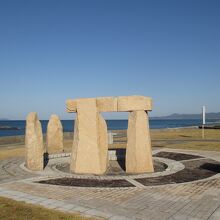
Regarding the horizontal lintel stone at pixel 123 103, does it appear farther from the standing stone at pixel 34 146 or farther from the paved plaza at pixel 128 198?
the paved plaza at pixel 128 198

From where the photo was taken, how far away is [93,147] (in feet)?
51.3

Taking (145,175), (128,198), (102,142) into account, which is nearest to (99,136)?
(102,142)

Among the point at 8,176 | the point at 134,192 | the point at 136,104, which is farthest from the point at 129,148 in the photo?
the point at 8,176

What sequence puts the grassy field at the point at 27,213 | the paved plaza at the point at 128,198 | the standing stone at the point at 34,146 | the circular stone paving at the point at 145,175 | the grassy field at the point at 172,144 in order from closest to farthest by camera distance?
the grassy field at the point at 27,213
the paved plaza at the point at 128,198
the circular stone paving at the point at 145,175
the standing stone at the point at 34,146
the grassy field at the point at 172,144

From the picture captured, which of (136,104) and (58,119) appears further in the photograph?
(58,119)

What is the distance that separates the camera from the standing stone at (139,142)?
1555cm

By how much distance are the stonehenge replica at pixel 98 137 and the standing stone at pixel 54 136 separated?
6.83m

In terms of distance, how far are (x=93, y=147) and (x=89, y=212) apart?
6734 millimetres

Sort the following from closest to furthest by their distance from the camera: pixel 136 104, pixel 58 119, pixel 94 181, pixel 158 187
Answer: pixel 158 187 → pixel 94 181 → pixel 136 104 → pixel 58 119

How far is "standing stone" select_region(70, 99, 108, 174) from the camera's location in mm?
15523

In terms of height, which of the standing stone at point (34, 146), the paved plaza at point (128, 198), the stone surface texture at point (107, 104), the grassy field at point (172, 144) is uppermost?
the stone surface texture at point (107, 104)

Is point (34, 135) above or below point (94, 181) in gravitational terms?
above

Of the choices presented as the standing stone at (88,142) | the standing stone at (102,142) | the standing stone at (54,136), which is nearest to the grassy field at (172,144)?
the standing stone at (54,136)

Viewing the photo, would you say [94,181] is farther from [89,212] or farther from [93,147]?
[89,212]
